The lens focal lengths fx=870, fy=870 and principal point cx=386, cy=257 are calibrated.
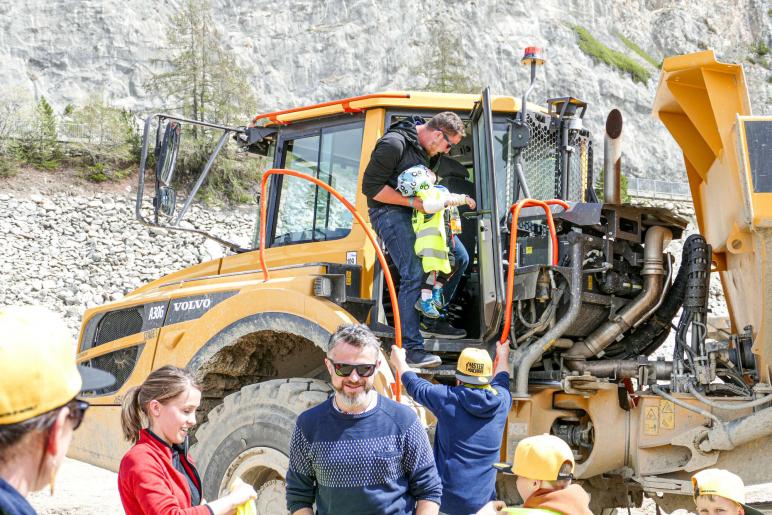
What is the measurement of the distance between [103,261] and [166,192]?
20132 millimetres

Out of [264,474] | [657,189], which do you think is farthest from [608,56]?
[264,474]

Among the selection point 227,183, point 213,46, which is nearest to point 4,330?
point 227,183

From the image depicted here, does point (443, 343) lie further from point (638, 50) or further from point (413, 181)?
point (638, 50)

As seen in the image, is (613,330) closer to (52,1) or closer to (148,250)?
(148,250)

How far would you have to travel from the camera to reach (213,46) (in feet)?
119

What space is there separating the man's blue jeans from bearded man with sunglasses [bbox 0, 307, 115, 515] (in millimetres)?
3306

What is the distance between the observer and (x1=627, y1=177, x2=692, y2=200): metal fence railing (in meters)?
35.3

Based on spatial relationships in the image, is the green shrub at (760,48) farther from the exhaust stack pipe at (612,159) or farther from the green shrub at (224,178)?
the exhaust stack pipe at (612,159)

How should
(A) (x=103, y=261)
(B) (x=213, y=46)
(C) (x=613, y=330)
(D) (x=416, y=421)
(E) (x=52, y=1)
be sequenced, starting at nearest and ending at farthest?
1. (D) (x=416, y=421)
2. (C) (x=613, y=330)
3. (A) (x=103, y=261)
4. (B) (x=213, y=46)
5. (E) (x=52, y=1)

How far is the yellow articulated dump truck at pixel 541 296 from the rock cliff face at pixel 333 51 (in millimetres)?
29960

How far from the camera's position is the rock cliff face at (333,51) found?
3794 centimetres

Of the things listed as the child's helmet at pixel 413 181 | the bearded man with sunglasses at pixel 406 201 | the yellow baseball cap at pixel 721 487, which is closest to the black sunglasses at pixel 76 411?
the yellow baseball cap at pixel 721 487

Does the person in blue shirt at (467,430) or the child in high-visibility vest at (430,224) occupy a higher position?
the child in high-visibility vest at (430,224)

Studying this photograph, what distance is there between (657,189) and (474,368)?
3356 cm
